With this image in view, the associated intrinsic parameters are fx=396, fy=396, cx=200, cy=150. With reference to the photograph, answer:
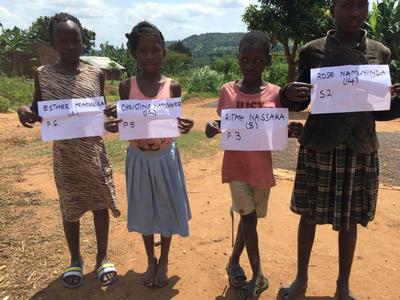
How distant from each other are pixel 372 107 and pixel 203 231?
2.04 metres

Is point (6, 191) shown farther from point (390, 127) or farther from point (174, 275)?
point (390, 127)

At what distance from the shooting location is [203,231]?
12.0ft

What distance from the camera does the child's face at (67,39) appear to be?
2477mm

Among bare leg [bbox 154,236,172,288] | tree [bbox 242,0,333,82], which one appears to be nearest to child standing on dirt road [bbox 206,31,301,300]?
bare leg [bbox 154,236,172,288]

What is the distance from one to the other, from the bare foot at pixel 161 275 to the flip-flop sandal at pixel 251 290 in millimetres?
550

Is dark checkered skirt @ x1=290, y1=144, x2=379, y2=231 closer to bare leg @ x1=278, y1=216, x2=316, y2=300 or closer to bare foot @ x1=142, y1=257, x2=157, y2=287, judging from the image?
bare leg @ x1=278, y1=216, x2=316, y2=300

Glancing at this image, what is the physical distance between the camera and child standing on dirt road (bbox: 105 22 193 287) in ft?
8.21

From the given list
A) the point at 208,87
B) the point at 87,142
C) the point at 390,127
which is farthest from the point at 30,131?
the point at 208,87

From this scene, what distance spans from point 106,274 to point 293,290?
4.32 feet

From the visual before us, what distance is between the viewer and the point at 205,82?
1953cm

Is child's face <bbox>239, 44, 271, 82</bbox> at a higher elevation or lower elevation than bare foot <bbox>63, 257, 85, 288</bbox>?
higher

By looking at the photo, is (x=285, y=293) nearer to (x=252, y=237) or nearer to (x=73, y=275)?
(x=252, y=237)

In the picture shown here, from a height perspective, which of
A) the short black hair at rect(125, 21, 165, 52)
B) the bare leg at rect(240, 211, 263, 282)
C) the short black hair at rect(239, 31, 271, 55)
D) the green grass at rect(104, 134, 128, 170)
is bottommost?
the green grass at rect(104, 134, 128, 170)

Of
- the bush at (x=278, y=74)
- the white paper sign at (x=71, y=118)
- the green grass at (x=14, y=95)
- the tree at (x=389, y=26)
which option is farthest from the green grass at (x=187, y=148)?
the bush at (x=278, y=74)
